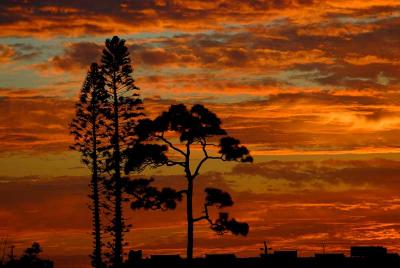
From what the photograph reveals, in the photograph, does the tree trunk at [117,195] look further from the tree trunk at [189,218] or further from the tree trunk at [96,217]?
the tree trunk at [189,218]

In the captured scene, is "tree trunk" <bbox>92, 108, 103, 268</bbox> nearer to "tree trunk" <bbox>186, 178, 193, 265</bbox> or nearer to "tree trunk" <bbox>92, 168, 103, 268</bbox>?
"tree trunk" <bbox>92, 168, 103, 268</bbox>

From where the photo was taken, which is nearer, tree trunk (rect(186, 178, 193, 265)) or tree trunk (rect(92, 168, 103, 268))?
tree trunk (rect(186, 178, 193, 265))

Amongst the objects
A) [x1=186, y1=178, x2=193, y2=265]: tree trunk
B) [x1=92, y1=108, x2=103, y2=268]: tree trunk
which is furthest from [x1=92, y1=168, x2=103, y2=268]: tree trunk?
[x1=186, y1=178, x2=193, y2=265]: tree trunk

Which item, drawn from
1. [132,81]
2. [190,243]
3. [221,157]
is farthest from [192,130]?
[132,81]

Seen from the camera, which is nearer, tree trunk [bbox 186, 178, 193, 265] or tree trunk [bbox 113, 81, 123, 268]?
tree trunk [bbox 186, 178, 193, 265]

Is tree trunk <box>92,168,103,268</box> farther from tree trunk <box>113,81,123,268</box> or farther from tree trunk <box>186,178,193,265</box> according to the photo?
tree trunk <box>186,178,193,265</box>

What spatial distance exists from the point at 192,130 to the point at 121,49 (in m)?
21.7

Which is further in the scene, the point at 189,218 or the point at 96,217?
the point at 96,217

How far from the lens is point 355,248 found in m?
78.0

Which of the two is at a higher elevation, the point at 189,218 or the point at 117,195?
the point at 117,195

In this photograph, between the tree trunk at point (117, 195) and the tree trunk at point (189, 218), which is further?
the tree trunk at point (117, 195)

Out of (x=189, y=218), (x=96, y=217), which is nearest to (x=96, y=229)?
(x=96, y=217)

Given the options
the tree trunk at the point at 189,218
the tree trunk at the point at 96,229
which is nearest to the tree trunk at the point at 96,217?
the tree trunk at the point at 96,229

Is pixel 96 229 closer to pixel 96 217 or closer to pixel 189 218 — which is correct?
pixel 96 217
